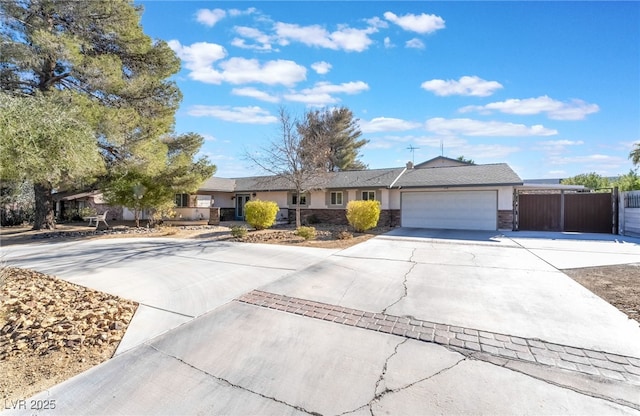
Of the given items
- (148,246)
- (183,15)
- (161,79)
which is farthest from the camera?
(161,79)

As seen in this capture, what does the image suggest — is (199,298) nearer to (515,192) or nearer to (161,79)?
(161,79)

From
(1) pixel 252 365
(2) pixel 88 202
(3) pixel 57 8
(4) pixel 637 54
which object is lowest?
(1) pixel 252 365

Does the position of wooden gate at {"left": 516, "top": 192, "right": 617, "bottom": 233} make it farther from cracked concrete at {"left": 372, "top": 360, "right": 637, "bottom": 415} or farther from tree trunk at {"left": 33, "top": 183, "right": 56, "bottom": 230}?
tree trunk at {"left": 33, "top": 183, "right": 56, "bottom": 230}

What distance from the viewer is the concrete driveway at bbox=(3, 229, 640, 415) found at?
108 inches

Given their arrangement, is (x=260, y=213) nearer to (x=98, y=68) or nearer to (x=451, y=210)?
(x=98, y=68)

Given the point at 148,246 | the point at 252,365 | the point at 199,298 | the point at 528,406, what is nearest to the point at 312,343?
the point at 252,365

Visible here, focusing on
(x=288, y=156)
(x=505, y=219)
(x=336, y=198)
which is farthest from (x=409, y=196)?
(x=288, y=156)

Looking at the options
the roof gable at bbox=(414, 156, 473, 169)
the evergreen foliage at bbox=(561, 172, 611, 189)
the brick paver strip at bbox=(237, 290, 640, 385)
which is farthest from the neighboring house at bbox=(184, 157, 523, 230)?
the evergreen foliage at bbox=(561, 172, 611, 189)

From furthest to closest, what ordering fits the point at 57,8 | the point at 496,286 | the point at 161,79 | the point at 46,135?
the point at 161,79, the point at 57,8, the point at 496,286, the point at 46,135

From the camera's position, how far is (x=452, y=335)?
3975 millimetres

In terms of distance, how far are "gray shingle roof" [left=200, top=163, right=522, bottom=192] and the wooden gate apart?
1.85m

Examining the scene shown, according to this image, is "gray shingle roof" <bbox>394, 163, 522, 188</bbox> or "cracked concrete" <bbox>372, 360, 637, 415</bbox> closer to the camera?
"cracked concrete" <bbox>372, 360, 637, 415</bbox>

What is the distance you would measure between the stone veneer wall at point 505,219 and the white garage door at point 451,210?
19cm

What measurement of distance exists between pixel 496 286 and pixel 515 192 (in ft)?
39.5
